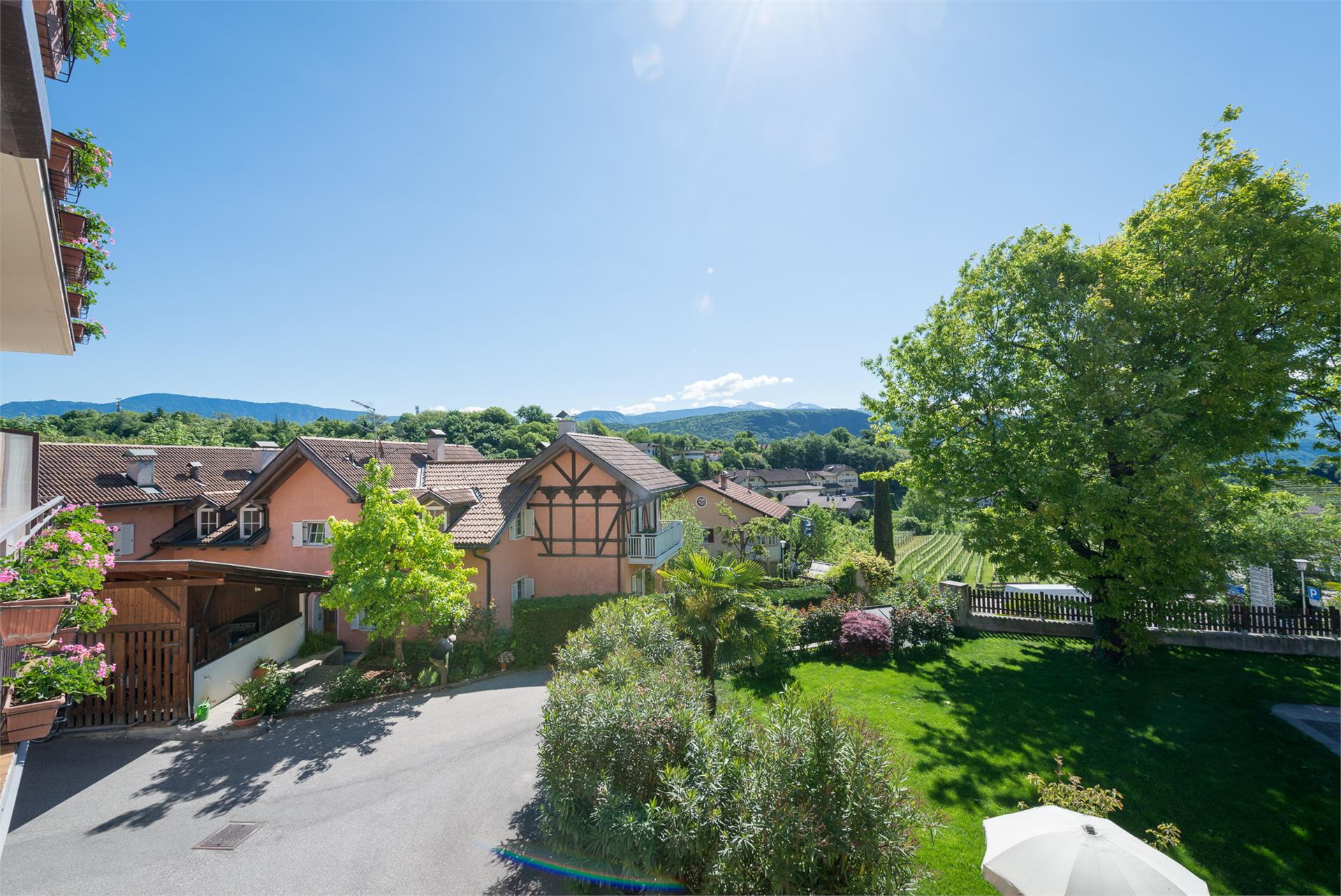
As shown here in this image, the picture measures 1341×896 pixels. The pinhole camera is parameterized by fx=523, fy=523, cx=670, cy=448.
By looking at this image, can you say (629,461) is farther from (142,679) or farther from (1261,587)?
(1261,587)

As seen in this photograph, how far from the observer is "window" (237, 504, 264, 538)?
63.8ft

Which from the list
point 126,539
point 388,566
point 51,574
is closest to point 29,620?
point 51,574

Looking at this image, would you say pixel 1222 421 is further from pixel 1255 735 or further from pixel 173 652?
pixel 173 652

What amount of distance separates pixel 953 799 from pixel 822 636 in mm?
8789

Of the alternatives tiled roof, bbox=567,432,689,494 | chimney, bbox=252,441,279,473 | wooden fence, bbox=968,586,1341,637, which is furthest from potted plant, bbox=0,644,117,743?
wooden fence, bbox=968,586,1341,637

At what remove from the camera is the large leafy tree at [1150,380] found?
12.0 meters

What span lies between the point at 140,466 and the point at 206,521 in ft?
10.9

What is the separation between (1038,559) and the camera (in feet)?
46.2

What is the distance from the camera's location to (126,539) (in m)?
18.9

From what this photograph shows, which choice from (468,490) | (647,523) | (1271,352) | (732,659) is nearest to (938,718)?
(732,659)

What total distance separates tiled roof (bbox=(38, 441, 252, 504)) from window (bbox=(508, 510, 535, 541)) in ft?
39.5

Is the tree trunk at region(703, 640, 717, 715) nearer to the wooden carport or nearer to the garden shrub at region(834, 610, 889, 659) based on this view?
the garden shrub at region(834, 610, 889, 659)

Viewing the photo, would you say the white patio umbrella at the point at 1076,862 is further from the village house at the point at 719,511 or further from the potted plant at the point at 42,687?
the village house at the point at 719,511

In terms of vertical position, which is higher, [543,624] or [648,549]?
[648,549]
